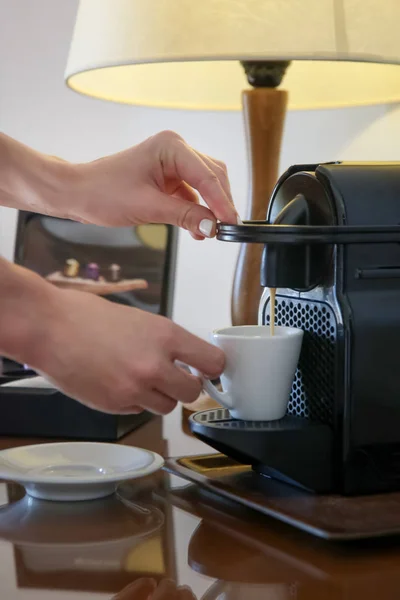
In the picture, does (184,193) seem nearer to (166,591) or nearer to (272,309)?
(272,309)

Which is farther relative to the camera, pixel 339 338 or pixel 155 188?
pixel 155 188

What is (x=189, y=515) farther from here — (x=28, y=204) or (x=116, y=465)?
(x=28, y=204)

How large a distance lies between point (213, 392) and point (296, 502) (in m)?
0.12

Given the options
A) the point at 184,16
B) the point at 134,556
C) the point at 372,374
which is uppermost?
the point at 184,16

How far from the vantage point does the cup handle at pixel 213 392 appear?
0.80 meters

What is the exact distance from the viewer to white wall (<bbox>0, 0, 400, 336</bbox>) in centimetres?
215

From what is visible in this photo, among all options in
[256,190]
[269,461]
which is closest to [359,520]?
[269,461]

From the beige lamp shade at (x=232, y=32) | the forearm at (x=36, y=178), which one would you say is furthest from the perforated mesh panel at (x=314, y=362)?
the beige lamp shade at (x=232, y=32)

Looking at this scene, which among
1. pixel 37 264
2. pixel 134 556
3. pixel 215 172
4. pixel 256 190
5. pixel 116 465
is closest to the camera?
pixel 134 556

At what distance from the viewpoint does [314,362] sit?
84 cm

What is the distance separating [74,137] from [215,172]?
132 centimetres

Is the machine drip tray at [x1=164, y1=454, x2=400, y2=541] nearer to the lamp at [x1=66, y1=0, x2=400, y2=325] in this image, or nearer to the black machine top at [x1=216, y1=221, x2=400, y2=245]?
the black machine top at [x1=216, y1=221, x2=400, y2=245]

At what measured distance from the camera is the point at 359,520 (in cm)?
72

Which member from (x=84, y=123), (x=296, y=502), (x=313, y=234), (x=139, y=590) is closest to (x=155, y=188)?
(x=313, y=234)
